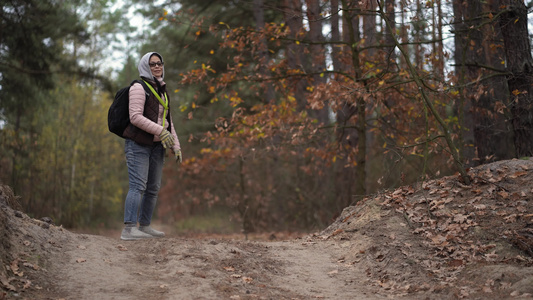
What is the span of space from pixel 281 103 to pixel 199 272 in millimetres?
7715

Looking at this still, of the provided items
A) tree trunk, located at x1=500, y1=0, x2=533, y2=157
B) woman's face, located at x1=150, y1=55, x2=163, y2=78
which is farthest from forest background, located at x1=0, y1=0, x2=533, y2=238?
woman's face, located at x1=150, y1=55, x2=163, y2=78

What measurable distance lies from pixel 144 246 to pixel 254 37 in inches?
225

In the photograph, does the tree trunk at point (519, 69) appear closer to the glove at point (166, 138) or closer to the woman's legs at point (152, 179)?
the glove at point (166, 138)

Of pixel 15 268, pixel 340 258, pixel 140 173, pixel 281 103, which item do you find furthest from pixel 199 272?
pixel 281 103

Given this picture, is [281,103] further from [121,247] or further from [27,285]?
[27,285]

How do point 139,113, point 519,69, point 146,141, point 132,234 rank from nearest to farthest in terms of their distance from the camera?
1. point 139,113
2. point 146,141
3. point 132,234
4. point 519,69

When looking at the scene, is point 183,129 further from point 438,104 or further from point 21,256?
point 21,256

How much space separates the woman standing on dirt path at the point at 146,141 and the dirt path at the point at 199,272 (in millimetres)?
483

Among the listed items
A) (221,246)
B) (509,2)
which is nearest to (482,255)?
(221,246)

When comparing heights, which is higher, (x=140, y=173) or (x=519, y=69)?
(x=519, y=69)

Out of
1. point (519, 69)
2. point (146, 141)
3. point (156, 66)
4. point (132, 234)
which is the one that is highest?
point (519, 69)

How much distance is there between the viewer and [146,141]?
671 centimetres

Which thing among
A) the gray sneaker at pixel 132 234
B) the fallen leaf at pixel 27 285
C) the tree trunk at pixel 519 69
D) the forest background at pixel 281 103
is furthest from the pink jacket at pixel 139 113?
the tree trunk at pixel 519 69

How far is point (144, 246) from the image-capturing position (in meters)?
6.61
